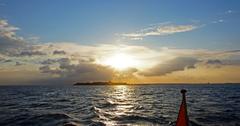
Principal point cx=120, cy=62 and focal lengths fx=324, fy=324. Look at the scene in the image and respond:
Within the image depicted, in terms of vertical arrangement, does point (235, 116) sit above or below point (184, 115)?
below

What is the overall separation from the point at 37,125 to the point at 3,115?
329 inches

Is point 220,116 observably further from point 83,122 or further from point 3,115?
point 3,115

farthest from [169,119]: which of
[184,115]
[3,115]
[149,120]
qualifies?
[184,115]

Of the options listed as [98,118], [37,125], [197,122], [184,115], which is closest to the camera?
[184,115]

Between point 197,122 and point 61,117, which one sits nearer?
point 197,122

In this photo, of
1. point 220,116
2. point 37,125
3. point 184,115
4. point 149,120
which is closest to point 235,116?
point 220,116

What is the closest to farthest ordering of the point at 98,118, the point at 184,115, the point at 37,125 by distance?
the point at 184,115, the point at 37,125, the point at 98,118

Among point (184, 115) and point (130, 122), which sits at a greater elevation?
point (184, 115)

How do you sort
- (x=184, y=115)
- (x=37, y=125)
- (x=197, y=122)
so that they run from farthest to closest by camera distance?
(x=197, y=122) → (x=37, y=125) → (x=184, y=115)

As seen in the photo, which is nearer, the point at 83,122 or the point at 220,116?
the point at 83,122

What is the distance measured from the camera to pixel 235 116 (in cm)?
3603

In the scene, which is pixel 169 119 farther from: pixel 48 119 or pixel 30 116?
pixel 30 116

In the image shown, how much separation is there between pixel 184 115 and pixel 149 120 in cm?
2424

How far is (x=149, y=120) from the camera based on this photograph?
32.5 m
